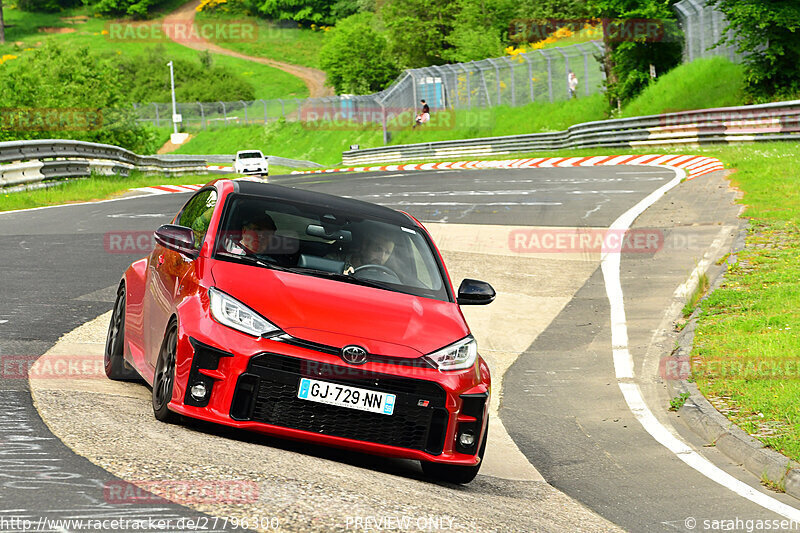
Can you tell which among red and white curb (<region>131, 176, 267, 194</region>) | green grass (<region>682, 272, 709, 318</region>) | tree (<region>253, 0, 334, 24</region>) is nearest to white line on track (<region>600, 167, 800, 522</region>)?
green grass (<region>682, 272, 709, 318</region>)

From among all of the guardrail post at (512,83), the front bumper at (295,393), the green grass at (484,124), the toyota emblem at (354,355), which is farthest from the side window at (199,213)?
the guardrail post at (512,83)

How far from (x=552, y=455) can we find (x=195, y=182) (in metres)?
27.9

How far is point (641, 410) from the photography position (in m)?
8.82

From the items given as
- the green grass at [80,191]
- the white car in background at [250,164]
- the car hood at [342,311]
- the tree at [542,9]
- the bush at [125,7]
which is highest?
the bush at [125,7]

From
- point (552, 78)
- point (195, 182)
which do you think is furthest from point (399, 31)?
point (195, 182)

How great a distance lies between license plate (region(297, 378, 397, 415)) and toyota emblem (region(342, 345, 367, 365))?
5.7 inches

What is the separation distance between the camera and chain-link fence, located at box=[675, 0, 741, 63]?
41.1m

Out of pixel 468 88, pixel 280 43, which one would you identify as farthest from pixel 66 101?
pixel 280 43

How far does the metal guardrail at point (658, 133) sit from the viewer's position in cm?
3019

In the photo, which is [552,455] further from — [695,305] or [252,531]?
[695,305]

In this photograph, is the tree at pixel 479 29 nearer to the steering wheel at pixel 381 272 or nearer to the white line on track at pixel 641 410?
the white line on track at pixel 641 410

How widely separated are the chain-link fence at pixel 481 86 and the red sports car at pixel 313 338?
142 feet

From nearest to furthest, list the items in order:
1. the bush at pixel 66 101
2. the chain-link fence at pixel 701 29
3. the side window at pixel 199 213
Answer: the side window at pixel 199 213 → the bush at pixel 66 101 → the chain-link fence at pixel 701 29
